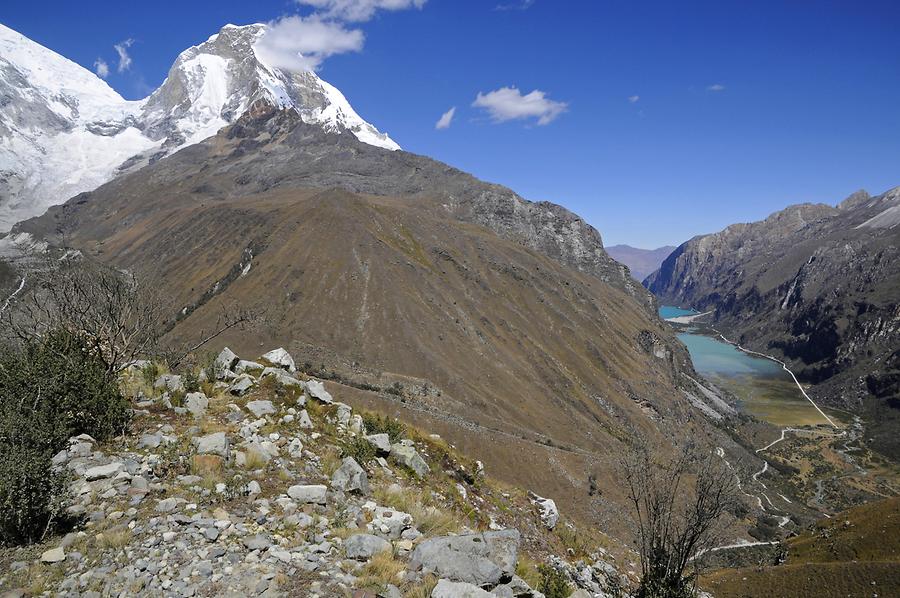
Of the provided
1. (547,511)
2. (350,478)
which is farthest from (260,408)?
(547,511)

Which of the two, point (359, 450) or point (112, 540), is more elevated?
point (112, 540)

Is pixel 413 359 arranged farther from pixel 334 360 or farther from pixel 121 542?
pixel 121 542

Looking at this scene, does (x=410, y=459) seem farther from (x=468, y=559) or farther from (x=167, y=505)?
(x=167, y=505)

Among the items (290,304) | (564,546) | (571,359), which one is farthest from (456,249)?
(564,546)

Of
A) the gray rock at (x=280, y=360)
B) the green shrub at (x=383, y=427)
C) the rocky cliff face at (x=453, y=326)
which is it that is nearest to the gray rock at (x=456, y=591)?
the green shrub at (x=383, y=427)

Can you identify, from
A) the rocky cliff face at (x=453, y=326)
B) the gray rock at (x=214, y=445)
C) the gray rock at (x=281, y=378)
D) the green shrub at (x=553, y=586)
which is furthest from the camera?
the rocky cliff face at (x=453, y=326)

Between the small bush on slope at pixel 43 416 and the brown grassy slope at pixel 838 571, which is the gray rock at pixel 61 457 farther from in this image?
the brown grassy slope at pixel 838 571
